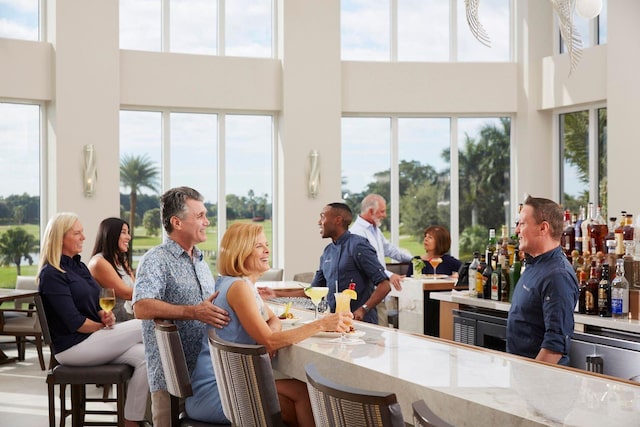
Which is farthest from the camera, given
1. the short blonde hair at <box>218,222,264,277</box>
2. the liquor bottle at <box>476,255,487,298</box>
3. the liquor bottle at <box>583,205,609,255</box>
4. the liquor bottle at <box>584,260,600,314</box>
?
the liquor bottle at <box>476,255,487,298</box>

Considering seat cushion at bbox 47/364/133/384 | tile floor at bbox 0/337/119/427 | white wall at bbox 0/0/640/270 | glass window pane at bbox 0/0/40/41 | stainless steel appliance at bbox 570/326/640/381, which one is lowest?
tile floor at bbox 0/337/119/427

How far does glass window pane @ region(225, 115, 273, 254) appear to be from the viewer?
436 inches

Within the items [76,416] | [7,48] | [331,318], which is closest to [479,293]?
[331,318]

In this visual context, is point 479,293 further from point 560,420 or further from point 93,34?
point 93,34

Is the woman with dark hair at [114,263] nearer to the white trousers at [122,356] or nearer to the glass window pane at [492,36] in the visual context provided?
the white trousers at [122,356]

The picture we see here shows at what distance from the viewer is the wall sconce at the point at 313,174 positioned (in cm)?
1083

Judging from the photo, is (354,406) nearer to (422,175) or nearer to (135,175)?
(135,175)

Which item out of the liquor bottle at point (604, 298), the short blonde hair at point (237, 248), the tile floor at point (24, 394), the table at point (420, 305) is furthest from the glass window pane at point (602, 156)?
A: the short blonde hair at point (237, 248)

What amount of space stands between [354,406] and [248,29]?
9769 mm

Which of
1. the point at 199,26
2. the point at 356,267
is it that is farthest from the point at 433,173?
the point at 356,267

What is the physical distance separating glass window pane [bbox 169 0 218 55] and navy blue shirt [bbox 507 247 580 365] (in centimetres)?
792

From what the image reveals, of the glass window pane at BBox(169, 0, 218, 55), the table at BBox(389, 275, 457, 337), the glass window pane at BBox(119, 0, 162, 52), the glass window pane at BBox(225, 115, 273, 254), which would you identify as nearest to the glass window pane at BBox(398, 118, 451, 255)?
the glass window pane at BBox(225, 115, 273, 254)

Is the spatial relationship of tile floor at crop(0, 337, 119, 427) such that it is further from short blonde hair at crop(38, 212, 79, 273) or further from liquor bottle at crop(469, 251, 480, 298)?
liquor bottle at crop(469, 251, 480, 298)

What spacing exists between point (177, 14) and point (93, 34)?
4.24 feet
